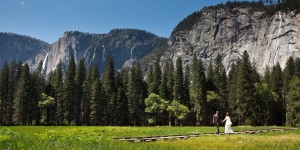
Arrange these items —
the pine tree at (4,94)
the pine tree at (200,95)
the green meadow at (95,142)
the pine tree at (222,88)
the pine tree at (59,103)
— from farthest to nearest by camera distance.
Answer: the pine tree at (59,103)
the pine tree at (222,88)
the pine tree at (4,94)
the pine tree at (200,95)
the green meadow at (95,142)

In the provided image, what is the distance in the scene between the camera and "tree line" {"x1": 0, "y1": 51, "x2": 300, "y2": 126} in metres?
83.9

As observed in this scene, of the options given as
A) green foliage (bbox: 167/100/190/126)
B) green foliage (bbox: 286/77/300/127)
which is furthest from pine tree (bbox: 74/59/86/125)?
green foliage (bbox: 286/77/300/127)

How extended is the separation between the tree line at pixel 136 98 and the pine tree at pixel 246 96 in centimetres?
104

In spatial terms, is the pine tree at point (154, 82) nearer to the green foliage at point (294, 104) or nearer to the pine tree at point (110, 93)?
the pine tree at point (110, 93)

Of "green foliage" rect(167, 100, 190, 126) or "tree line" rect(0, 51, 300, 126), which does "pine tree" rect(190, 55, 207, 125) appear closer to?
"tree line" rect(0, 51, 300, 126)

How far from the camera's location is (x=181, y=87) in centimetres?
8950

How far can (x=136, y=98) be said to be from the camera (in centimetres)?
9306

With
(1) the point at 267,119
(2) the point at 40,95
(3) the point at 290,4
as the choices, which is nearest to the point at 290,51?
(3) the point at 290,4

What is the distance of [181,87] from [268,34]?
11095 centimetres

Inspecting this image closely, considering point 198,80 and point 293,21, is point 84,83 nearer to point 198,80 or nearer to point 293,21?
point 198,80

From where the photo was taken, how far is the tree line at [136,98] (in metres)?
83.9

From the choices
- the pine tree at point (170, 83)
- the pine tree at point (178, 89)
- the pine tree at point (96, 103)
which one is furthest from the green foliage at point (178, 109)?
the pine tree at point (96, 103)

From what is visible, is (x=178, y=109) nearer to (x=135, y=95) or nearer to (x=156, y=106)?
(x=156, y=106)

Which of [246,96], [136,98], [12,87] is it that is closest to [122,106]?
[136,98]
